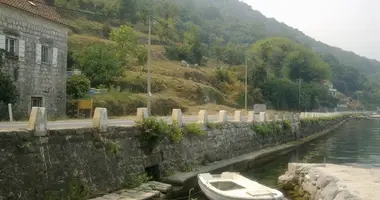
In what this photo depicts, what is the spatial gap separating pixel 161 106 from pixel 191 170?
24053 mm

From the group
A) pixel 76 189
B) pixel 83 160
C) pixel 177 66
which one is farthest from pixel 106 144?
pixel 177 66

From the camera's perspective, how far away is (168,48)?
73.1 m

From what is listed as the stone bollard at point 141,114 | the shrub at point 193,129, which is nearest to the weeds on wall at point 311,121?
the shrub at point 193,129

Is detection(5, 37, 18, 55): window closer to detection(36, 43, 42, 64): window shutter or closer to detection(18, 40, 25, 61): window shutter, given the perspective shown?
detection(18, 40, 25, 61): window shutter

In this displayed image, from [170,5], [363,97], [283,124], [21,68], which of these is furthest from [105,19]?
[363,97]

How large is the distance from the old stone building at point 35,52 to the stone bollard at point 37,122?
12.4m

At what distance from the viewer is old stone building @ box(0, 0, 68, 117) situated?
21578mm

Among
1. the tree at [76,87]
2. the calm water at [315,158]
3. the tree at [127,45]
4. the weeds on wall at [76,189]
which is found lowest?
the calm water at [315,158]

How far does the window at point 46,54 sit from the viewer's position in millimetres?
24278

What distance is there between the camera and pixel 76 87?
29.6m

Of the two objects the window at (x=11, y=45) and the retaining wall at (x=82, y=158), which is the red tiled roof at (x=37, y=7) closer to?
the window at (x=11, y=45)

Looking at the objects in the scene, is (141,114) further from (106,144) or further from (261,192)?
(261,192)

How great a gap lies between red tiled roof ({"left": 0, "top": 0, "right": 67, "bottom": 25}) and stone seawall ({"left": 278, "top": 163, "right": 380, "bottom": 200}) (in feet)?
51.9

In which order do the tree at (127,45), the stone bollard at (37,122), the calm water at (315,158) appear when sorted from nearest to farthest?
1. the stone bollard at (37,122)
2. the calm water at (315,158)
3. the tree at (127,45)
